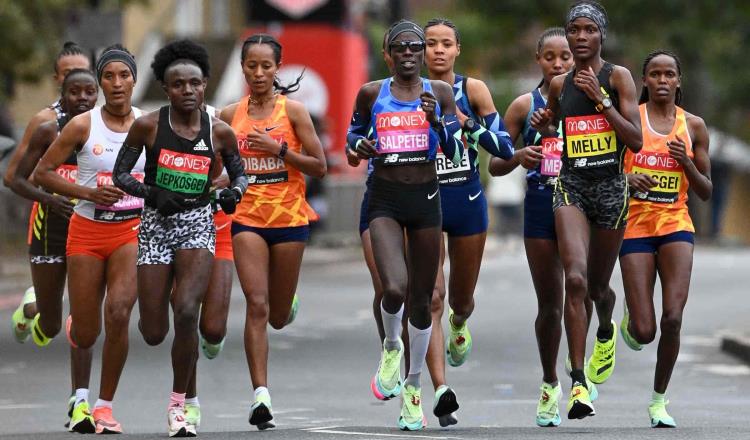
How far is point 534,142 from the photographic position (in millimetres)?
11422

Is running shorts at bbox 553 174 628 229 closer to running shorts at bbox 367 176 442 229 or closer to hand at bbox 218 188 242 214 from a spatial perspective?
running shorts at bbox 367 176 442 229

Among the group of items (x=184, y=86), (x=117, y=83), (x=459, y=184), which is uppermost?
(x=117, y=83)

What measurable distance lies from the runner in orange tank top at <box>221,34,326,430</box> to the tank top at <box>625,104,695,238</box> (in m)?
1.77

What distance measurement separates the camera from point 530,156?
10742 millimetres

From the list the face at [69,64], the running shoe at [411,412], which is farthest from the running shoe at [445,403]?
the face at [69,64]

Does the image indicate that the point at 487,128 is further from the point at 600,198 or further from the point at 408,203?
the point at 408,203

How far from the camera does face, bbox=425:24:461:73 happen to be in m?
11.0

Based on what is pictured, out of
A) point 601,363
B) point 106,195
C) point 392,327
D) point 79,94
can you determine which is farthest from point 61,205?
point 601,363

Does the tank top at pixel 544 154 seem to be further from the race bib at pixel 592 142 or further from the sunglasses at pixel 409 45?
the sunglasses at pixel 409 45

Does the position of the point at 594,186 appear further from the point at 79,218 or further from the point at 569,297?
the point at 79,218

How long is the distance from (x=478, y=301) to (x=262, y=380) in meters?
11.9

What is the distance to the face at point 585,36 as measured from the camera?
33.8ft

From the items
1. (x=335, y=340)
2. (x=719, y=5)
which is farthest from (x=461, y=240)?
(x=719, y=5)

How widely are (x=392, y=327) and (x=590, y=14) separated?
6.46 ft
